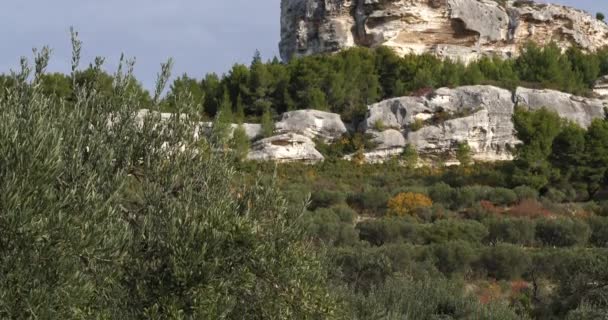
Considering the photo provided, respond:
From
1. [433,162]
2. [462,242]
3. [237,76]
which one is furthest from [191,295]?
[237,76]

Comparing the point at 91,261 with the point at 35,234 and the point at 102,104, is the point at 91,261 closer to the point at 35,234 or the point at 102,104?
the point at 35,234

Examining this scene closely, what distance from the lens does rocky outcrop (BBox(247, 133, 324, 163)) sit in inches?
1506

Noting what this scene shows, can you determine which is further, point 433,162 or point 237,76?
point 237,76

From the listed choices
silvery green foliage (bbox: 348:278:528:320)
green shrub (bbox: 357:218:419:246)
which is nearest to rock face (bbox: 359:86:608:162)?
green shrub (bbox: 357:218:419:246)

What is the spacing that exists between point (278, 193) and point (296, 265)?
77 cm

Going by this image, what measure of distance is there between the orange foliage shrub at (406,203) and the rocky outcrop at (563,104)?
42.2 feet

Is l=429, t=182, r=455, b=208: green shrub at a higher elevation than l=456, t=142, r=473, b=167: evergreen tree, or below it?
below

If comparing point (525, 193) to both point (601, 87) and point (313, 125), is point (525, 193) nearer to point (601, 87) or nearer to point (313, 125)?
point (313, 125)

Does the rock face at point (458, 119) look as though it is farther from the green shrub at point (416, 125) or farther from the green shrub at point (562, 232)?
the green shrub at point (562, 232)

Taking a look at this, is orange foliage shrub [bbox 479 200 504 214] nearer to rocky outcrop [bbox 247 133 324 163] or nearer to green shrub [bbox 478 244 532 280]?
green shrub [bbox 478 244 532 280]

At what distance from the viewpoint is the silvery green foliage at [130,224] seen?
5.25 metres

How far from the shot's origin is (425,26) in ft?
174

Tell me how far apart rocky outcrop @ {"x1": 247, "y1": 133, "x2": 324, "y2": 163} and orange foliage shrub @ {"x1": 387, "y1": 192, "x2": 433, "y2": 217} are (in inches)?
327

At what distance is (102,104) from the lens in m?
7.39
